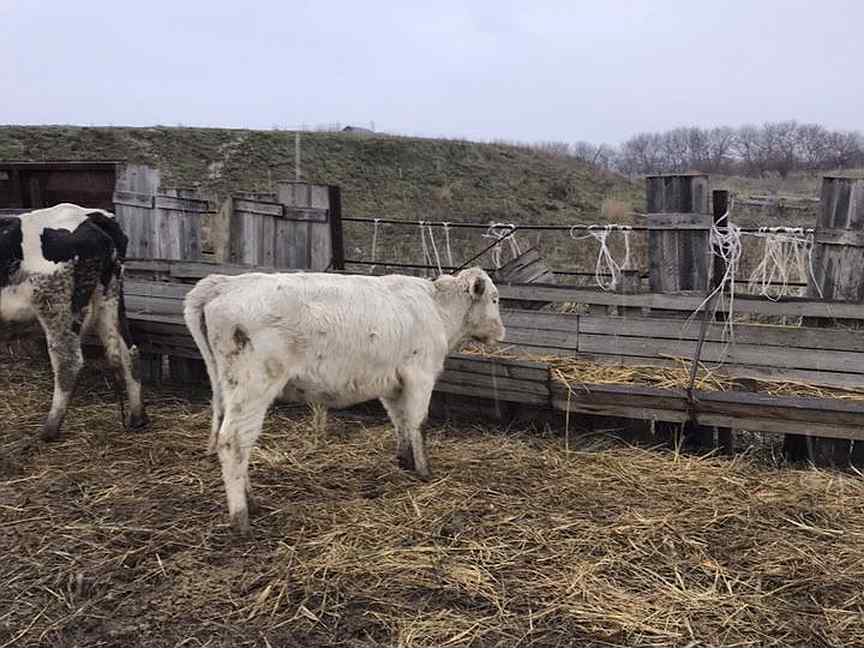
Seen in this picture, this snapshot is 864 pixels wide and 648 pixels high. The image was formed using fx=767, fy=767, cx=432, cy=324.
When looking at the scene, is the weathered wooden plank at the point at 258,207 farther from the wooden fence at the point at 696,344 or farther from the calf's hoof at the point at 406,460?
the calf's hoof at the point at 406,460

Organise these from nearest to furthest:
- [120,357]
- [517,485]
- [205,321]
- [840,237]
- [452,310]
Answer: [205,321] < [517,485] < [840,237] < [452,310] < [120,357]

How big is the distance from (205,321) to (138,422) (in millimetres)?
2697

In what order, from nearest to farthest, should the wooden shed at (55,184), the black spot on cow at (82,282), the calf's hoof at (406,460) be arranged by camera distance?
the calf's hoof at (406,460), the black spot on cow at (82,282), the wooden shed at (55,184)

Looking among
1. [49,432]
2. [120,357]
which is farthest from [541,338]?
[49,432]

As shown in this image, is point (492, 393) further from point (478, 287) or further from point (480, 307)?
point (478, 287)

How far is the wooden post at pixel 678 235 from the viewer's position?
22.8 feet

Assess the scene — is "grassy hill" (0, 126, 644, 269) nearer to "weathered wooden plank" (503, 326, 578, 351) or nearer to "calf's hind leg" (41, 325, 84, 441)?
"weathered wooden plank" (503, 326, 578, 351)

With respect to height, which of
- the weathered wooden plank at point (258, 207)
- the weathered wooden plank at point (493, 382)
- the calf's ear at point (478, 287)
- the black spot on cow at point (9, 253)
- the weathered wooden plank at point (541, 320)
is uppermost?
the weathered wooden plank at point (258, 207)

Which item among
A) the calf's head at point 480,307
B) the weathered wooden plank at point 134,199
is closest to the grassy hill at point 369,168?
the weathered wooden plank at point 134,199

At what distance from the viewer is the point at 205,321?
5238 millimetres

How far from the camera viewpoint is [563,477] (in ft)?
19.7

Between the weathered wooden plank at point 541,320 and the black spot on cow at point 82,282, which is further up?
the black spot on cow at point 82,282

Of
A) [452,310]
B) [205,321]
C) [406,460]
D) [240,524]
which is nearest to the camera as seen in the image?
[240,524]

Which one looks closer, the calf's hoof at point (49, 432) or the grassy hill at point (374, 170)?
the calf's hoof at point (49, 432)
